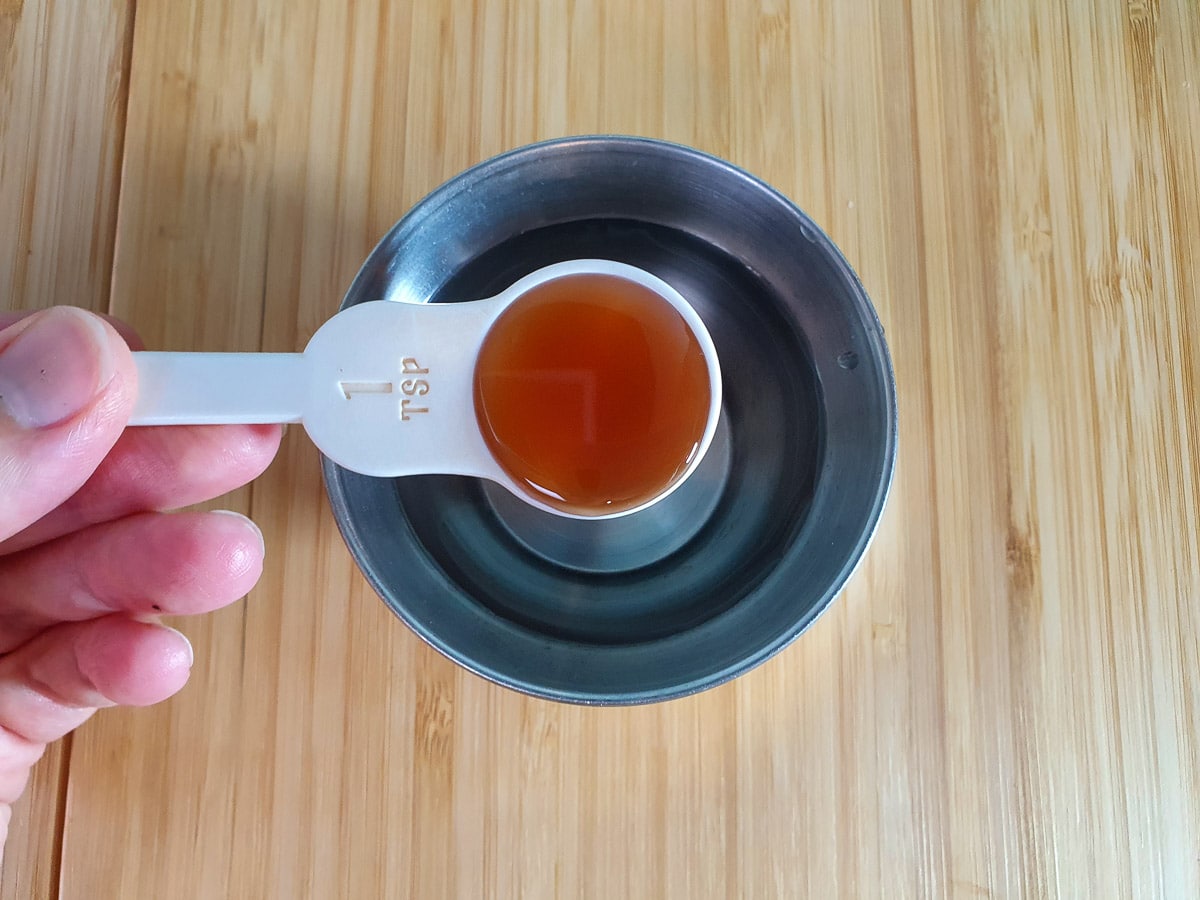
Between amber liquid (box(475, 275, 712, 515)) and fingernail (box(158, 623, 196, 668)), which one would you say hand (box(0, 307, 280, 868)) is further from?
amber liquid (box(475, 275, 712, 515))

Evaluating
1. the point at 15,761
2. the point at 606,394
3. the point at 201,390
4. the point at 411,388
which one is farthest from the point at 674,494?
the point at 15,761

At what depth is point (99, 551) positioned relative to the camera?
0.59m

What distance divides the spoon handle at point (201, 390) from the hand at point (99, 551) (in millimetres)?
11

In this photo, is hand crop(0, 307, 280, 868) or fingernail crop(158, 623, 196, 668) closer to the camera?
hand crop(0, 307, 280, 868)

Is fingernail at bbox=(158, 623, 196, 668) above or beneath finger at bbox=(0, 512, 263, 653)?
beneath

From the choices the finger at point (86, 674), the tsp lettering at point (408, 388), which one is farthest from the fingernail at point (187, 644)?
the tsp lettering at point (408, 388)

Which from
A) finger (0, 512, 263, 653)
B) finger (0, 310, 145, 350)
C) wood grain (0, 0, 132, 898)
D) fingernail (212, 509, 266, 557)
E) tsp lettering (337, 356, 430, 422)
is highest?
wood grain (0, 0, 132, 898)

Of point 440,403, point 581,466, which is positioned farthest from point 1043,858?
point 440,403

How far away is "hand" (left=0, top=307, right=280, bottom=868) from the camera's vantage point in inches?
18.6

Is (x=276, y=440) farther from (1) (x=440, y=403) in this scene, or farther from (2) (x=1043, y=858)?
(2) (x=1043, y=858)

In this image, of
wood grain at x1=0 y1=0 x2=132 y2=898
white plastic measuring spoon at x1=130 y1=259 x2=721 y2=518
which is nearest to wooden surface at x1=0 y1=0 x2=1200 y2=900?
wood grain at x1=0 y1=0 x2=132 y2=898

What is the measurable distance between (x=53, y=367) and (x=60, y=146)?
0.30m

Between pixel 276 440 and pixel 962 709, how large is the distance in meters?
0.54

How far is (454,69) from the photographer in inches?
26.0
